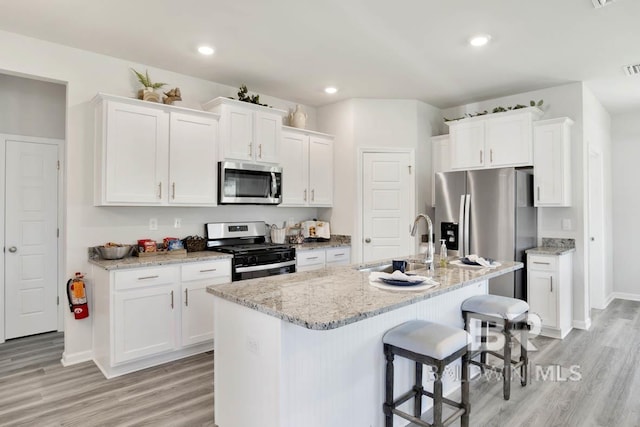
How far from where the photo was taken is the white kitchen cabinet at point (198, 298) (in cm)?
337

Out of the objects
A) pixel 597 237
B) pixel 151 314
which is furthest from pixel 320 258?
pixel 597 237

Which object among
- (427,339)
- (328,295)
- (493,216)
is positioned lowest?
(427,339)

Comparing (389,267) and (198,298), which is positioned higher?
(389,267)

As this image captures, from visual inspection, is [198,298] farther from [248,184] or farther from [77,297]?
[248,184]

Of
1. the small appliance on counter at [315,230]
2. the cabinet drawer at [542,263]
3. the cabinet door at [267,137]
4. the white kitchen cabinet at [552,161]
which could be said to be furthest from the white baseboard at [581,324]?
the cabinet door at [267,137]

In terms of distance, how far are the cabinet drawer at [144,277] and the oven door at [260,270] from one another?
0.57 m

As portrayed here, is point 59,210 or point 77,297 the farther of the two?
point 59,210

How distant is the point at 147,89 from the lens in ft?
11.6

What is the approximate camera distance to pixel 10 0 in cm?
260

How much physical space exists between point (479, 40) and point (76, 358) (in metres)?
4.30

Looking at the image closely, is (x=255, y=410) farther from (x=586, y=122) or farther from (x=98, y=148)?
(x=586, y=122)

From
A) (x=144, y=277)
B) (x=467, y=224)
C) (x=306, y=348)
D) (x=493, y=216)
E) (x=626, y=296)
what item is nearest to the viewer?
(x=306, y=348)

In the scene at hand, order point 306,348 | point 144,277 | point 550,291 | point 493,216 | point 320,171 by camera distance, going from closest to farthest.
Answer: point 306,348 → point 144,277 → point 550,291 → point 493,216 → point 320,171

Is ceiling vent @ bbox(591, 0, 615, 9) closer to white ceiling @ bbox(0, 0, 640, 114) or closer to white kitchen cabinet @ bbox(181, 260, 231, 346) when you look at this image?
white ceiling @ bbox(0, 0, 640, 114)
